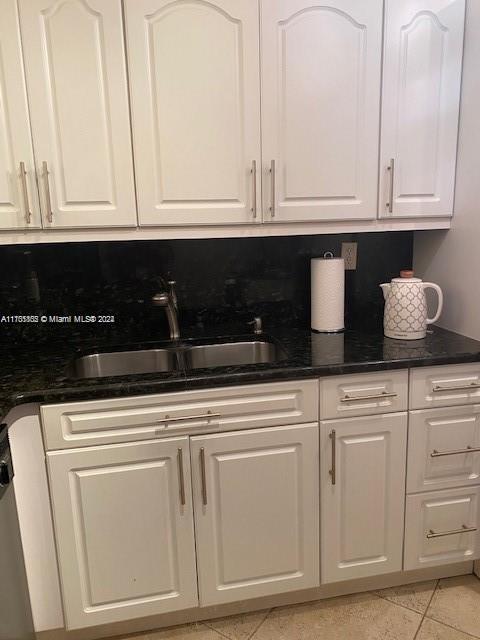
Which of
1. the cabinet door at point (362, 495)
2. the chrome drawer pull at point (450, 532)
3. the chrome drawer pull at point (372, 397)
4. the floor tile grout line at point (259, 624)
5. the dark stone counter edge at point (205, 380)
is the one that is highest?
the dark stone counter edge at point (205, 380)

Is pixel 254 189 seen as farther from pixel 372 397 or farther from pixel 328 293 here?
pixel 372 397

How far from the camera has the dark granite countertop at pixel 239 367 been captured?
55.1 inches

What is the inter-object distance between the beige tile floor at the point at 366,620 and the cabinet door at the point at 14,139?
1.52m

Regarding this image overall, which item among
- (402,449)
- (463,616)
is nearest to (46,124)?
(402,449)

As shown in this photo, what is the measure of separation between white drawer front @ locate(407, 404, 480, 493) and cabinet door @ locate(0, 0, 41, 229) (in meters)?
1.51

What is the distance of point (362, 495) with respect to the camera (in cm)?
165

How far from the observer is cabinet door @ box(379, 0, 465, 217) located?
1.67 metres

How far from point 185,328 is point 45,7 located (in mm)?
1230

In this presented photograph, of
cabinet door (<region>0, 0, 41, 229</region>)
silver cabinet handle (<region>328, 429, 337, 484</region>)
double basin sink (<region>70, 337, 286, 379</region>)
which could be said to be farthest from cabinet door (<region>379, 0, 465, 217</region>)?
cabinet door (<region>0, 0, 41, 229</region>)

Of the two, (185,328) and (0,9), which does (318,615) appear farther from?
(0,9)

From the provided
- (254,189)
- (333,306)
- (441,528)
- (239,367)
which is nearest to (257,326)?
(333,306)

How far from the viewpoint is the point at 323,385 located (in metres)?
1.56

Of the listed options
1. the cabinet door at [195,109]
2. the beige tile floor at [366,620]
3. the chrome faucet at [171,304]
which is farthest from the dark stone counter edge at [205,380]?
the beige tile floor at [366,620]

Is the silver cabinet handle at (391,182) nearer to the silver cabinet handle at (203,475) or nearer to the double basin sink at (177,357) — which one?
the double basin sink at (177,357)
